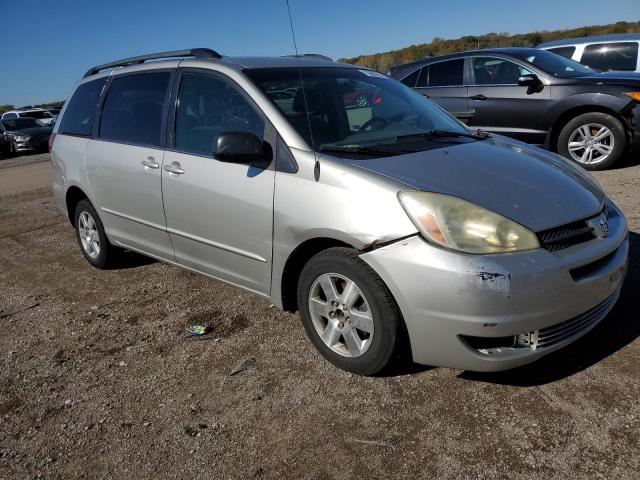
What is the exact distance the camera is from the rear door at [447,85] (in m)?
7.94

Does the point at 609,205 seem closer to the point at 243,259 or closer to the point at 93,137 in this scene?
the point at 243,259

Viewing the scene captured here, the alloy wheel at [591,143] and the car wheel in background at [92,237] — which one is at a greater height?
the alloy wheel at [591,143]

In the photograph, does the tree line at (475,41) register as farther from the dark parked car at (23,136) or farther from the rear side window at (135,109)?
the rear side window at (135,109)

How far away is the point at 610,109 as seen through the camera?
22.3ft

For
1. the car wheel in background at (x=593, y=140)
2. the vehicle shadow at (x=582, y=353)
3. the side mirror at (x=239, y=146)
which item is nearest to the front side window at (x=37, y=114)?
the car wheel in background at (x=593, y=140)

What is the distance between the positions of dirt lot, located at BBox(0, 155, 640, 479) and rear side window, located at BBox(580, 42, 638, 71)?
698 centimetres

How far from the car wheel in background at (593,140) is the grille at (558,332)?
5054 millimetres

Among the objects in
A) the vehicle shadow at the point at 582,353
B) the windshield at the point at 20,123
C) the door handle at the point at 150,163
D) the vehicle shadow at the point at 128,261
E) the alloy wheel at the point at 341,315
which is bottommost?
the windshield at the point at 20,123

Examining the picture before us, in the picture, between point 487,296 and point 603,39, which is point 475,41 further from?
point 487,296

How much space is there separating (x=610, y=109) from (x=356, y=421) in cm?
612

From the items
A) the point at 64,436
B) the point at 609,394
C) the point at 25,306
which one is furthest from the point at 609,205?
the point at 25,306

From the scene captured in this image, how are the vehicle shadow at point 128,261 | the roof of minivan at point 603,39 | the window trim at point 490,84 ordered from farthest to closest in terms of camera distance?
the roof of minivan at point 603,39 < the window trim at point 490,84 < the vehicle shadow at point 128,261

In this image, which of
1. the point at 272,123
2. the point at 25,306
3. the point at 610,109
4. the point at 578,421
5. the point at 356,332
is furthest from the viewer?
the point at 610,109

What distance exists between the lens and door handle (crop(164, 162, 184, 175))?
11.5 ft
